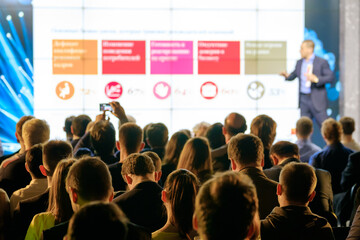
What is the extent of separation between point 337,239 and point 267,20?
7.99 m

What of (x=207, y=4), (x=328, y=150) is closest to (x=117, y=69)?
(x=207, y=4)

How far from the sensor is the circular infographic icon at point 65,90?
9.94 m

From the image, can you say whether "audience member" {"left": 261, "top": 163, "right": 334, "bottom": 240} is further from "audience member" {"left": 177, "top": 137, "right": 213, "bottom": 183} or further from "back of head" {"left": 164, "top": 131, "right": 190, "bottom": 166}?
"back of head" {"left": 164, "top": 131, "right": 190, "bottom": 166}

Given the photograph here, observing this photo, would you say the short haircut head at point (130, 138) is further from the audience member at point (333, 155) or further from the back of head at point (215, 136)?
the audience member at point (333, 155)

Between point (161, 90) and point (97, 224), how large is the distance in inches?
346

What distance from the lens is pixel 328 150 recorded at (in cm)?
578

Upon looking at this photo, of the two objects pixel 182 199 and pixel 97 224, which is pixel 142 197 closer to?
pixel 182 199

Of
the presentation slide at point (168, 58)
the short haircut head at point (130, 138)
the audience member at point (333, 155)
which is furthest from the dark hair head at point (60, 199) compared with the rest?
the presentation slide at point (168, 58)

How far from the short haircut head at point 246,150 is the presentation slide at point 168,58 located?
6.38 meters

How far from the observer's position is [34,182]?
3791mm

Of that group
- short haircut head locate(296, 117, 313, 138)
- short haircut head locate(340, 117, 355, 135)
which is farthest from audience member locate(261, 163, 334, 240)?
short haircut head locate(340, 117, 355, 135)

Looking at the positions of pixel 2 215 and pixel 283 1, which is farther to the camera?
pixel 283 1

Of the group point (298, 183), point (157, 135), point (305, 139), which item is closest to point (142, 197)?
point (298, 183)

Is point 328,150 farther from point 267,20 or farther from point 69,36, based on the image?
point 69,36
